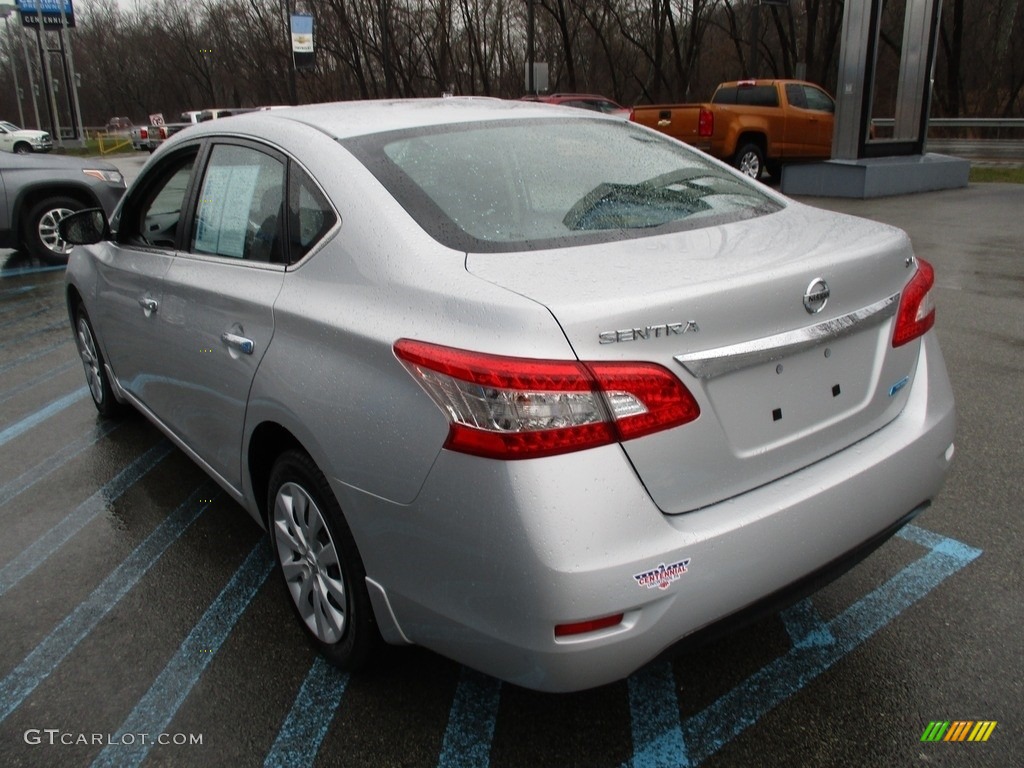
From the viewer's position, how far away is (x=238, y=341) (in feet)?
8.76

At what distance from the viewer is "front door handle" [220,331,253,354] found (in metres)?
2.61

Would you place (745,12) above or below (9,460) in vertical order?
above

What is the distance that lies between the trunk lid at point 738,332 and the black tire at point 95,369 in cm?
339

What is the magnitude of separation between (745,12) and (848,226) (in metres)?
48.1

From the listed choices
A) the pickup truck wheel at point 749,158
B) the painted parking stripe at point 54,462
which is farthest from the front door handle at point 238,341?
the pickup truck wheel at point 749,158

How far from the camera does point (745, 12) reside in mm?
45188

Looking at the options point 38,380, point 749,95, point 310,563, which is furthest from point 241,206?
point 749,95

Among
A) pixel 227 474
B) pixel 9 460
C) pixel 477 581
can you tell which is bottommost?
pixel 9 460

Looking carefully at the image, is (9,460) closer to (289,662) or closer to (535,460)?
(289,662)

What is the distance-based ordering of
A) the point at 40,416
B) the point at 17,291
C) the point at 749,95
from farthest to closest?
the point at 749,95 → the point at 17,291 → the point at 40,416

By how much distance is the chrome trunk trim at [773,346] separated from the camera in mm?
1920

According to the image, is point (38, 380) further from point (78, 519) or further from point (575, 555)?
point (575, 555)

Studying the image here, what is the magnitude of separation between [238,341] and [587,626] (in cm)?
147

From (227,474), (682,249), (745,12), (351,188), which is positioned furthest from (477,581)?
(745,12)
